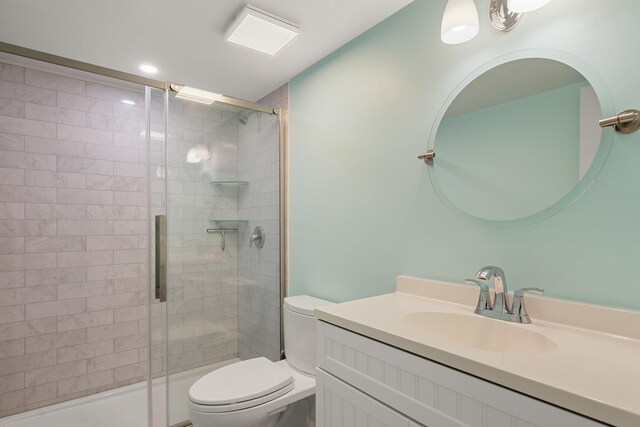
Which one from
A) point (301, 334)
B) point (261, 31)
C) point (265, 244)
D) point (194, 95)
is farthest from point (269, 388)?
point (261, 31)

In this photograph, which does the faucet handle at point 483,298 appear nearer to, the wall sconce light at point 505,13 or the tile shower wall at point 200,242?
the wall sconce light at point 505,13

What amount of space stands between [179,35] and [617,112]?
6.55 ft

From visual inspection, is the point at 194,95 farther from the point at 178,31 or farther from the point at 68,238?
the point at 68,238

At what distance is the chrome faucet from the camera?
1103mm

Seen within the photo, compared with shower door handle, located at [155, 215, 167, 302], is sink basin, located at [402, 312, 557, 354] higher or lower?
lower

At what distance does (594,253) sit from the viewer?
1.03 metres

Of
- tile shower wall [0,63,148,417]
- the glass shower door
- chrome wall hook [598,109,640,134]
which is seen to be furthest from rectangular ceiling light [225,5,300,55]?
chrome wall hook [598,109,640,134]

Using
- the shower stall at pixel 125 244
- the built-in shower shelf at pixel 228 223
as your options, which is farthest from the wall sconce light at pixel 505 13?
the built-in shower shelf at pixel 228 223

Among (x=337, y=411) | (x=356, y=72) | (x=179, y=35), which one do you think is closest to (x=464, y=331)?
(x=337, y=411)

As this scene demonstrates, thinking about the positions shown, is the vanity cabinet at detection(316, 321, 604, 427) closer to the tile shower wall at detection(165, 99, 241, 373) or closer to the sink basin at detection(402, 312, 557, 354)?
the sink basin at detection(402, 312, 557, 354)

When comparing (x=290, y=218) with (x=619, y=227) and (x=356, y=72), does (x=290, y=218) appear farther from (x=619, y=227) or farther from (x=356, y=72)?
(x=619, y=227)

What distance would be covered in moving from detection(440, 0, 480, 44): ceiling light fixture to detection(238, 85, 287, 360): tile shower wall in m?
1.42

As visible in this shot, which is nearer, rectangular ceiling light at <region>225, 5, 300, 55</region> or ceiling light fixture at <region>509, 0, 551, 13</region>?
ceiling light fixture at <region>509, 0, 551, 13</region>

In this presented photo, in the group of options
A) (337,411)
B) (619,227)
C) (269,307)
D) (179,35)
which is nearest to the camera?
(619,227)
